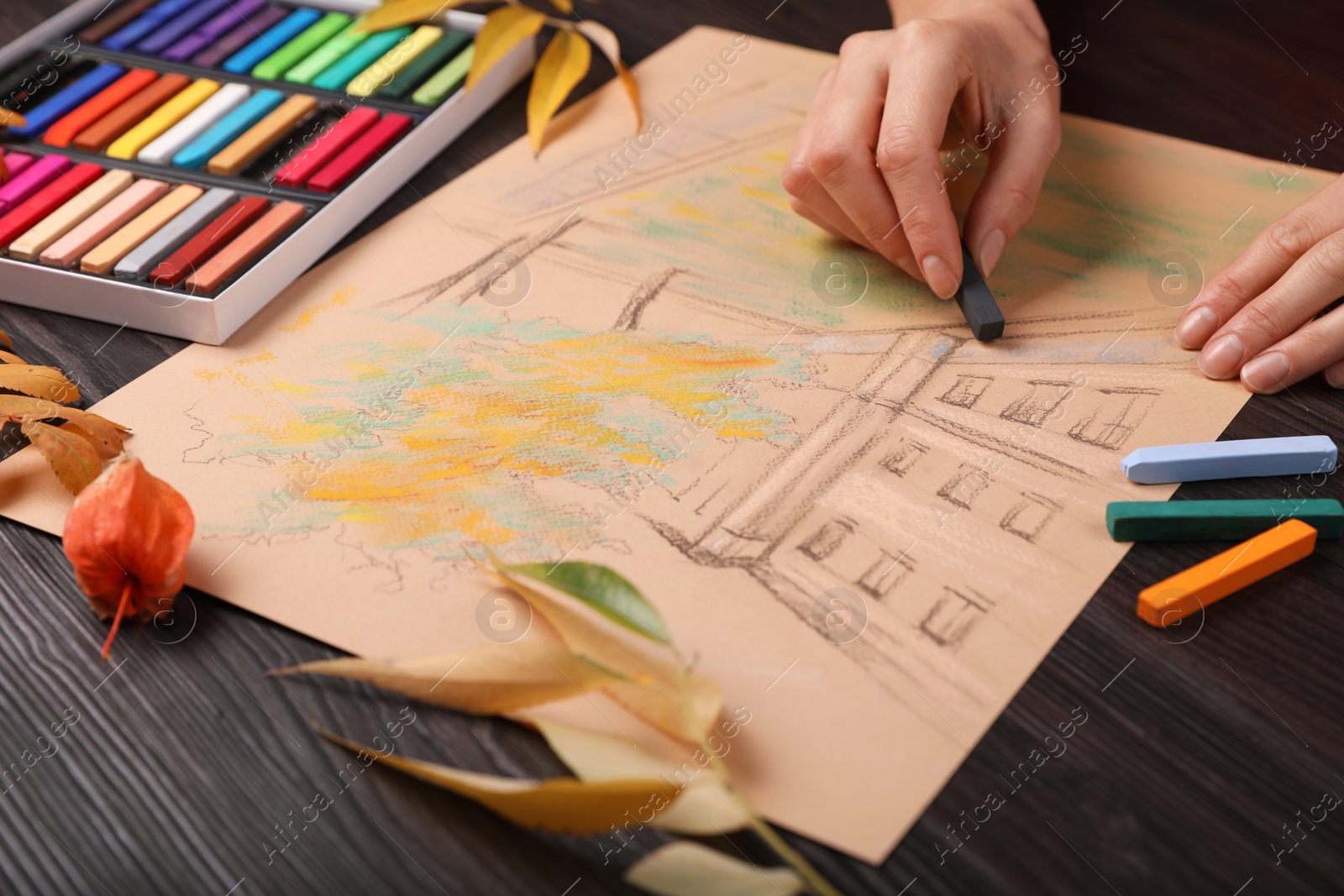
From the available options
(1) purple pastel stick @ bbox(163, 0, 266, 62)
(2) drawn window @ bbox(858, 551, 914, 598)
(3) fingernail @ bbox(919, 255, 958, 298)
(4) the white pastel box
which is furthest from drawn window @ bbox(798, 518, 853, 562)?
(1) purple pastel stick @ bbox(163, 0, 266, 62)

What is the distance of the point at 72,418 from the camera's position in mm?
629

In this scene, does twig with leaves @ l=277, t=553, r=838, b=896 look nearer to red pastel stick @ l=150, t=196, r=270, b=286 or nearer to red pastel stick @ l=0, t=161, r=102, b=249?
red pastel stick @ l=150, t=196, r=270, b=286

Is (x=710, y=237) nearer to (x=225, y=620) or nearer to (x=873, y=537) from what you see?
(x=873, y=537)

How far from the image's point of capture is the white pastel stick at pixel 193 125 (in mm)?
847

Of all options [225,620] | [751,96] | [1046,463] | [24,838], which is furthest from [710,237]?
[24,838]

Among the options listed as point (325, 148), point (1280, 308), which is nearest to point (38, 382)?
point (325, 148)

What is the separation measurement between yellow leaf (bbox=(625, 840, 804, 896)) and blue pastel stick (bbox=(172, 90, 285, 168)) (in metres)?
0.72

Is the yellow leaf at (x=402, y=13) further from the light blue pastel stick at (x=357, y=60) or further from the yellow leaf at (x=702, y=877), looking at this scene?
the yellow leaf at (x=702, y=877)

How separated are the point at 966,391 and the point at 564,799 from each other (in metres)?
0.41

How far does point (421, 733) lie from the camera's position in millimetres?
507

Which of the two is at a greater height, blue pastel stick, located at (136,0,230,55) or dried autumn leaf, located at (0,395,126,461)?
blue pastel stick, located at (136,0,230,55)

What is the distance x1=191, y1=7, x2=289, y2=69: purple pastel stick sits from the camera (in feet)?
3.13

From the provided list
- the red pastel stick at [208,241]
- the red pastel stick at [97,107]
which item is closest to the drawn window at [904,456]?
the red pastel stick at [208,241]

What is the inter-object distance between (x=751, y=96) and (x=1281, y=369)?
0.55 meters
